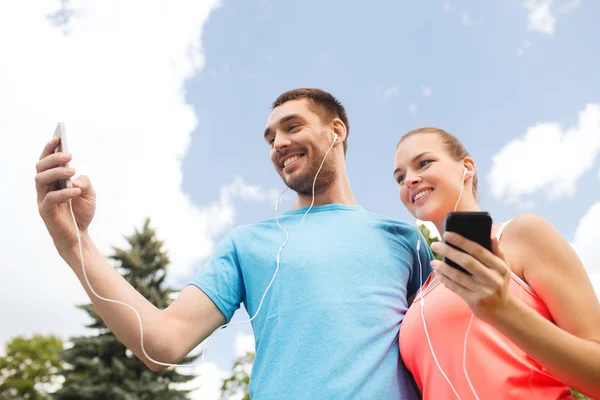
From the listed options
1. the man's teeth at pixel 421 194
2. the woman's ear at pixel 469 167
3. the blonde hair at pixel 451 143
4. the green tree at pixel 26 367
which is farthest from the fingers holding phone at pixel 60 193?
the green tree at pixel 26 367

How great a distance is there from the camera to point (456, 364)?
2.14 m

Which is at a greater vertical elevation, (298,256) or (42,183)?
(42,183)

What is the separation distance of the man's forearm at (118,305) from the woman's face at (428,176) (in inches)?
57.2

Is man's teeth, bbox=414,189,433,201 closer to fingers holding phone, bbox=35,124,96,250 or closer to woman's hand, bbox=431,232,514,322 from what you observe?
woman's hand, bbox=431,232,514,322

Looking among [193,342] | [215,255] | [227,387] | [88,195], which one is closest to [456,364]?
[193,342]

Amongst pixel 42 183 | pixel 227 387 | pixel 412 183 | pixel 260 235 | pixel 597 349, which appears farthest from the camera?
pixel 227 387

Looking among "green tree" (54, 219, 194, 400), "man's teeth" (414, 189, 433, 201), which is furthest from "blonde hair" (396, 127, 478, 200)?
"green tree" (54, 219, 194, 400)

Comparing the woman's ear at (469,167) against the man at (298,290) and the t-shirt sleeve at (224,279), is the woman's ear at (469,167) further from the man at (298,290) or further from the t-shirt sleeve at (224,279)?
the t-shirt sleeve at (224,279)

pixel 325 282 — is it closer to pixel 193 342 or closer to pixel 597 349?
pixel 193 342

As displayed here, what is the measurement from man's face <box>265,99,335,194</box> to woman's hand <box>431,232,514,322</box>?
167 centimetres

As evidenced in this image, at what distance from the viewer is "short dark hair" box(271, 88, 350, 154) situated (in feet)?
11.5

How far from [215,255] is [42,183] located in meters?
1.07

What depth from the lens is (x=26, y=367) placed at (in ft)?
97.0

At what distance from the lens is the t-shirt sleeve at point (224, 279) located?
2660 mm
